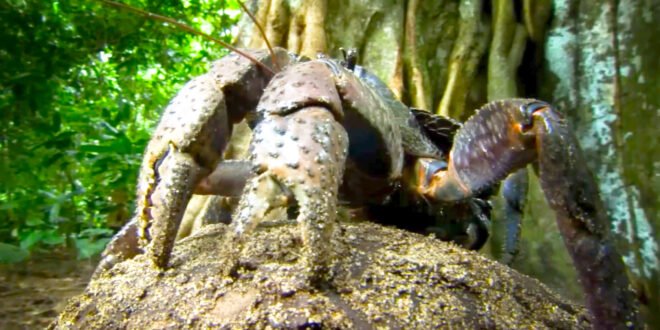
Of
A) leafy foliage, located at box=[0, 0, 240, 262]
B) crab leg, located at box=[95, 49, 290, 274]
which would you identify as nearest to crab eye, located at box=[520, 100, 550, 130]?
crab leg, located at box=[95, 49, 290, 274]

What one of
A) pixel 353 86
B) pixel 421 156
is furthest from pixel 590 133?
pixel 353 86

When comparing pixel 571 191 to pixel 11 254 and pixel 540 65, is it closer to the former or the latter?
pixel 540 65

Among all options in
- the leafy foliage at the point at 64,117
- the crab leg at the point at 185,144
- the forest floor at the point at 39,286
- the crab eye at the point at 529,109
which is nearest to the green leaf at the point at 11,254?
the leafy foliage at the point at 64,117

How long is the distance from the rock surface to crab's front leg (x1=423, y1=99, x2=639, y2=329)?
0.43ft

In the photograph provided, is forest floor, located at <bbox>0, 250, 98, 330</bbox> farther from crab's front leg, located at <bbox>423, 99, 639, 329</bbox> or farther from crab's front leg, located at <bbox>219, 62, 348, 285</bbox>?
crab's front leg, located at <bbox>423, 99, 639, 329</bbox>

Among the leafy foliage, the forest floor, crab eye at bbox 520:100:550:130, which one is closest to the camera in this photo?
crab eye at bbox 520:100:550:130

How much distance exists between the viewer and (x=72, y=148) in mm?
3424

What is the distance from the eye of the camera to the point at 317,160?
3.51 ft

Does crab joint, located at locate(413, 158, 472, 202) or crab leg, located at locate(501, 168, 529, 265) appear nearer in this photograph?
crab joint, located at locate(413, 158, 472, 202)

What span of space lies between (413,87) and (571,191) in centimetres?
169

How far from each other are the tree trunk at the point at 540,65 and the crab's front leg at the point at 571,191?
1.14 m

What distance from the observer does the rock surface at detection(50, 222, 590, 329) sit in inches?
41.0

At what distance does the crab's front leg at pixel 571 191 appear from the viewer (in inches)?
48.5

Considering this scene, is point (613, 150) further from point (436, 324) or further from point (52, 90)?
point (52, 90)
